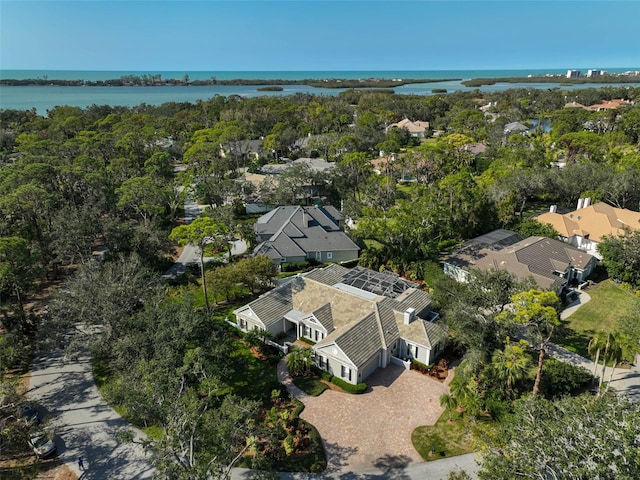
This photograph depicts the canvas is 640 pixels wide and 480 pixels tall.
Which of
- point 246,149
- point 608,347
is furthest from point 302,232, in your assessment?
point 246,149

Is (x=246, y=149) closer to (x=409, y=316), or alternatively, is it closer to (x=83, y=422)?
(x=409, y=316)

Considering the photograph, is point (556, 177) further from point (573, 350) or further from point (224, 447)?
point (224, 447)

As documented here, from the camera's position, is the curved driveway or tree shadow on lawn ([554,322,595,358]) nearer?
the curved driveway

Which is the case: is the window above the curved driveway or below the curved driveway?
above

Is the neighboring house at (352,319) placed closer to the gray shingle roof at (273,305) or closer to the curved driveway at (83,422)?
the gray shingle roof at (273,305)

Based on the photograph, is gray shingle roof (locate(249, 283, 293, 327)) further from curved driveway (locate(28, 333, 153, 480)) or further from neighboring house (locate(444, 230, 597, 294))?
neighboring house (locate(444, 230, 597, 294))

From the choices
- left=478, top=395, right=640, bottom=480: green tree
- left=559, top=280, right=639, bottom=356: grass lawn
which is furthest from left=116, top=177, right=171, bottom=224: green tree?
left=559, top=280, right=639, bottom=356: grass lawn
